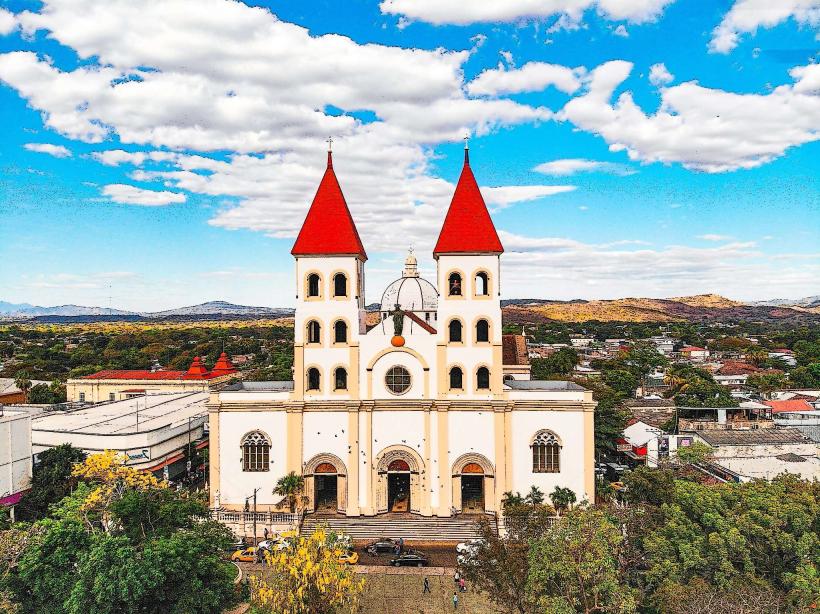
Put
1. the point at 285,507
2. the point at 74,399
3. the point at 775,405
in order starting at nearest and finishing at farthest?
the point at 285,507
the point at 775,405
the point at 74,399

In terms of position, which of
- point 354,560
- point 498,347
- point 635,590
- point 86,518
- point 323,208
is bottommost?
point 354,560

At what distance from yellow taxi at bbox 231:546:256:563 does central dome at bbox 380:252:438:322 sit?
20070mm

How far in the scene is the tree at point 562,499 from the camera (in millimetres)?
33594

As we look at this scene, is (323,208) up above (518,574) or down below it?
above

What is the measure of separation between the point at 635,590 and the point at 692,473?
53.0ft

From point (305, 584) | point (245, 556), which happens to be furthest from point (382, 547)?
point (305, 584)

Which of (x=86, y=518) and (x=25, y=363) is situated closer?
(x=86, y=518)

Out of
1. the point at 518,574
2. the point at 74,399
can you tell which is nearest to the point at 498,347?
the point at 518,574

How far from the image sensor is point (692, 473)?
34.5 m

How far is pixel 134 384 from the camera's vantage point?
67438 mm

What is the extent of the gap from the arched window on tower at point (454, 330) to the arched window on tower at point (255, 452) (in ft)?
38.4

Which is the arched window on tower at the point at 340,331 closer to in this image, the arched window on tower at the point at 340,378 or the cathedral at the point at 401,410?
the cathedral at the point at 401,410

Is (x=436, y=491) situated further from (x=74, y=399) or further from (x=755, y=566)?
(x=74, y=399)

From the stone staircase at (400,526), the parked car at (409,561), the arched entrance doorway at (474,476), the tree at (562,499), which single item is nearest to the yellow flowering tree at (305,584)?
the parked car at (409,561)
